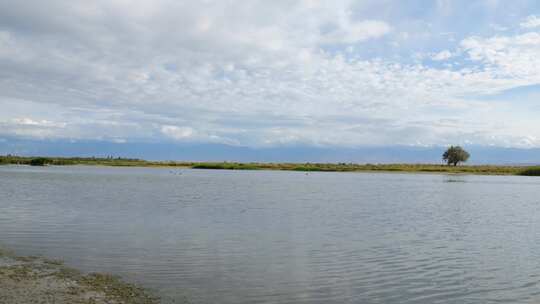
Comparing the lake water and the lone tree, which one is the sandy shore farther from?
the lone tree

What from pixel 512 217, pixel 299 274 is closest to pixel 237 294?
pixel 299 274

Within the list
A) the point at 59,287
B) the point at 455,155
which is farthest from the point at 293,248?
the point at 455,155

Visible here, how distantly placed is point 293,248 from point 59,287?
33.6ft

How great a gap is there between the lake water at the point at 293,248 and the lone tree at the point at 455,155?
129m

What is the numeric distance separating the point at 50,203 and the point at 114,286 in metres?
26.7

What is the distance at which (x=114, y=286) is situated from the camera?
14820mm

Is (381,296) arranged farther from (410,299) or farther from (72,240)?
(72,240)

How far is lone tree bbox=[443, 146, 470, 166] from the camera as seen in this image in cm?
16238

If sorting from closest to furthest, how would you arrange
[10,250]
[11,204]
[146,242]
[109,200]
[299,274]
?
[299,274] → [10,250] → [146,242] → [11,204] → [109,200]

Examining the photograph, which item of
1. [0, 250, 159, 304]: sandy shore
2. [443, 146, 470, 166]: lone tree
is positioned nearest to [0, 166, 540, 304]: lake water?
[0, 250, 159, 304]: sandy shore

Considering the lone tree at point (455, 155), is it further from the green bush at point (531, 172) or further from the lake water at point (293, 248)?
the lake water at point (293, 248)

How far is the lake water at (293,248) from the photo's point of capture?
15.4m

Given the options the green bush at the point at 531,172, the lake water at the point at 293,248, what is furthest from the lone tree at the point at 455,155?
the lake water at the point at 293,248

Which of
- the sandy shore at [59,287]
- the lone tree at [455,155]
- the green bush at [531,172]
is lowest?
the sandy shore at [59,287]
